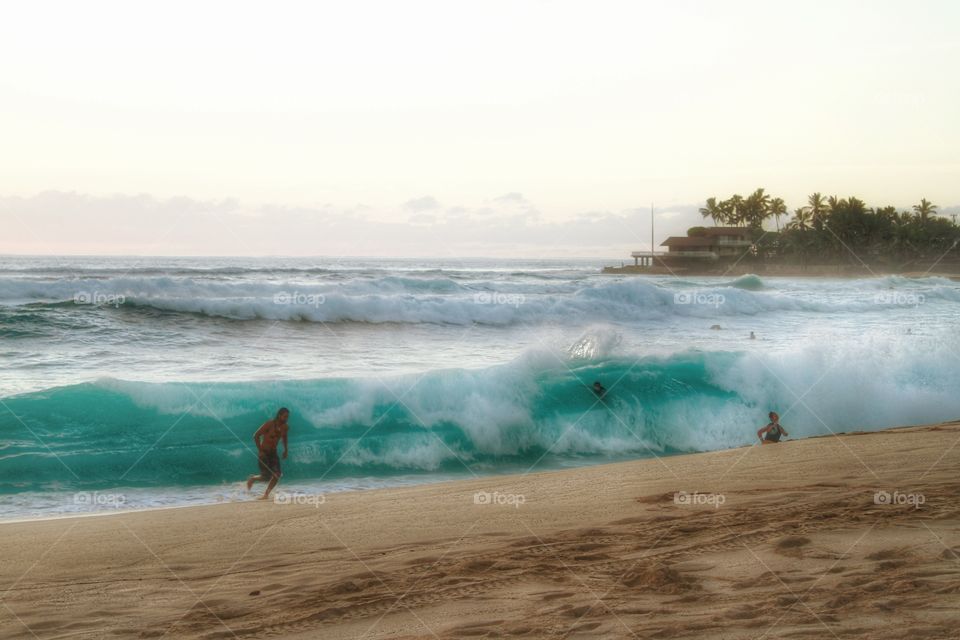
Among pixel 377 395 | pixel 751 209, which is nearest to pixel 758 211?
pixel 751 209

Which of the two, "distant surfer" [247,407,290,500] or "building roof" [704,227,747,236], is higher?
"building roof" [704,227,747,236]

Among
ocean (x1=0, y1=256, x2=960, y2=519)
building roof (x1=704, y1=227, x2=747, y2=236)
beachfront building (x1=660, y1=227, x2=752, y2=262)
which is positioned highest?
building roof (x1=704, y1=227, x2=747, y2=236)

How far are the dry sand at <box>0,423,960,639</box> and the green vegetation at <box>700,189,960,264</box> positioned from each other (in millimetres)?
86179

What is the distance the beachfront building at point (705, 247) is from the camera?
83.5m

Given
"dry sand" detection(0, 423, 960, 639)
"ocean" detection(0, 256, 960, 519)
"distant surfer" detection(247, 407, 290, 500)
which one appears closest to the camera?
"dry sand" detection(0, 423, 960, 639)

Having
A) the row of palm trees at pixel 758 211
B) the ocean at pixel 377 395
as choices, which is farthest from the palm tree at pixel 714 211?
the ocean at pixel 377 395

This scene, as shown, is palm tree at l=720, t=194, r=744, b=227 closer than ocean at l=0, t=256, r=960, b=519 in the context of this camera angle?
No

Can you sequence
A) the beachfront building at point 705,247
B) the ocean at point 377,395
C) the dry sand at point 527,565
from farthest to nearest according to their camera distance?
1. the beachfront building at point 705,247
2. the ocean at point 377,395
3. the dry sand at point 527,565

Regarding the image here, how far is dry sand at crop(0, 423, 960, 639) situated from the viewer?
4.65m

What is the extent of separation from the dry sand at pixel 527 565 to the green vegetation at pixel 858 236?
8618 centimetres

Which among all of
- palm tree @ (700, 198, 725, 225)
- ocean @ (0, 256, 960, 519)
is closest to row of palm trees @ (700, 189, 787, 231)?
palm tree @ (700, 198, 725, 225)

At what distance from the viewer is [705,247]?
85.3 metres

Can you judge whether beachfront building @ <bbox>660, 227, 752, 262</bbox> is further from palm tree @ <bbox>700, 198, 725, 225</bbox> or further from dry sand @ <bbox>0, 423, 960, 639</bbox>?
dry sand @ <bbox>0, 423, 960, 639</bbox>

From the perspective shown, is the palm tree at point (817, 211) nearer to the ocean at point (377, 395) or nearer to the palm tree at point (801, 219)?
the palm tree at point (801, 219)
